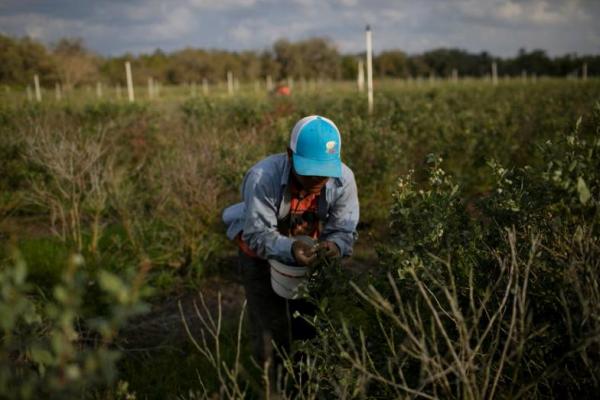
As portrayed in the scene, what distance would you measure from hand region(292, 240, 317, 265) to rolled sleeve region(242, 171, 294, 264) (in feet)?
0.52

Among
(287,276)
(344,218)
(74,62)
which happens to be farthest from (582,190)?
(74,62)

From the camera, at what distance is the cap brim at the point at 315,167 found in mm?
2465

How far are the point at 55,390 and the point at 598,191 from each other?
1.75 metres

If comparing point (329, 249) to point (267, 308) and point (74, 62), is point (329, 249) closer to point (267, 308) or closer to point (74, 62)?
point (267, 308)

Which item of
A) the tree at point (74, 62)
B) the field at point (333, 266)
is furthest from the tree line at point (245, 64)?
the field at point (333, 266)

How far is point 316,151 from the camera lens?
2482 millimetres

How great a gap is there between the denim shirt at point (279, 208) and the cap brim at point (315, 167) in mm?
182

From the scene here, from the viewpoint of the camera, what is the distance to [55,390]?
93cm

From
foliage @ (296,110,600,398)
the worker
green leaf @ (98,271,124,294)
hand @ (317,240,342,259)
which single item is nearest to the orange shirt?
the worker

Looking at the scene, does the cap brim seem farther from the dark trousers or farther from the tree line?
the tree line

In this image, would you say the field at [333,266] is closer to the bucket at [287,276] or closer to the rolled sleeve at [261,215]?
the bucket at [287,276]

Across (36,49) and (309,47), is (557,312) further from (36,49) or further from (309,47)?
(309,47)

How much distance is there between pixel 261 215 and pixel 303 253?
0.36 metres

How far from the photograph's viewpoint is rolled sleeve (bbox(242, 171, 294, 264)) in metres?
2.61
